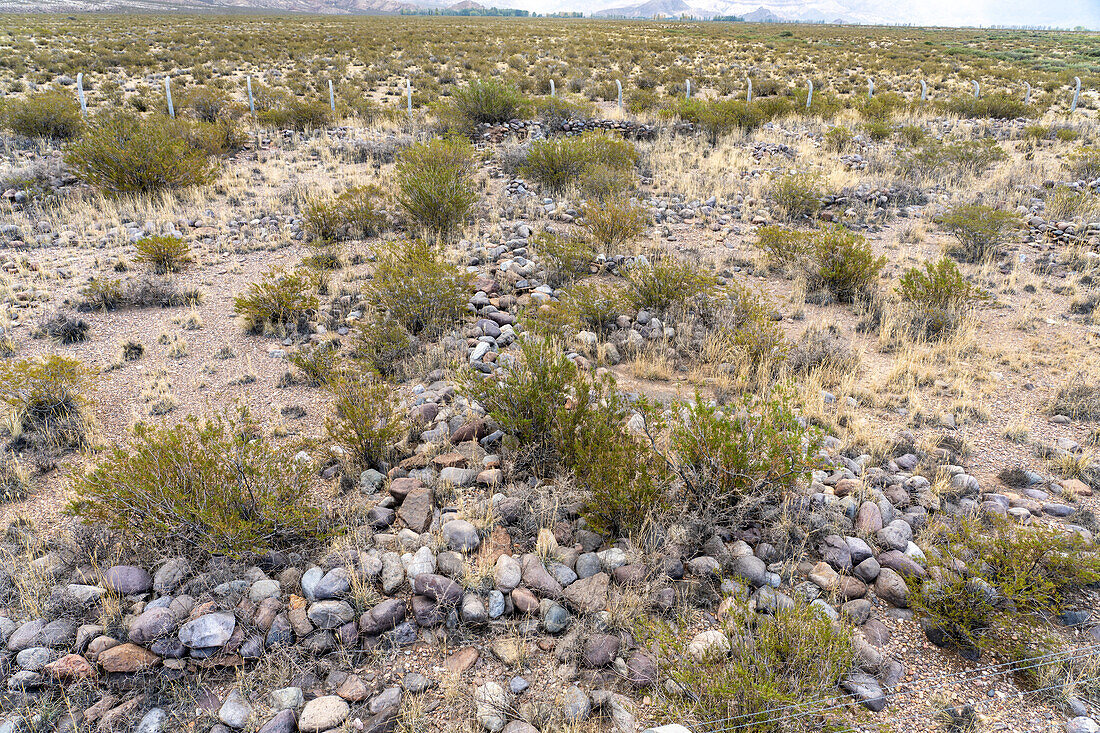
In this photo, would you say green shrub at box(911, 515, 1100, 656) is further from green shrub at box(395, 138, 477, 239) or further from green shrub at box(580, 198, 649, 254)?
green shrub at box(395, 138, 477, 239)

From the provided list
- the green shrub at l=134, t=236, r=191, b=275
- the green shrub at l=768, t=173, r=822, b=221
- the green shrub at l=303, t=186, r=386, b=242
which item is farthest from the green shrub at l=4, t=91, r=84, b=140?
the green shrub at l=768, t=173, r=822, b=221

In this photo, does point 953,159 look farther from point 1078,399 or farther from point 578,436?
point 578,436

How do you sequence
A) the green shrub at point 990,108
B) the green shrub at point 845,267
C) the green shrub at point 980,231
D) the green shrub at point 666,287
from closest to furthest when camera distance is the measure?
the green shrub at point 666,287 < the green shrub at point 845,267 < the green shrub at point 980,231 < the green shrub at point 990,108

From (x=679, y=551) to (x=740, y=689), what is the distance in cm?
121

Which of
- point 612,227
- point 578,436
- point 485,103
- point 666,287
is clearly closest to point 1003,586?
point 578,436

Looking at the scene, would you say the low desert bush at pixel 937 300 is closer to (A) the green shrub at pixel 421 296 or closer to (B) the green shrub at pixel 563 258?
(B) the green shrub at pixel 563 258

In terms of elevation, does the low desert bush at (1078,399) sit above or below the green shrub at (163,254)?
below

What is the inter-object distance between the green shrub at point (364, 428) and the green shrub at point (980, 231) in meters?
9.19

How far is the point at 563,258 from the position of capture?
8094 mm

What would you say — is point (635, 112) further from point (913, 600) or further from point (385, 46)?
point (385, 46)

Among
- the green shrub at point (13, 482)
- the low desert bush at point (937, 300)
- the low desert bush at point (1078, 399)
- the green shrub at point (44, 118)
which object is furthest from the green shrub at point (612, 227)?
the green shrub at point (44, 118)

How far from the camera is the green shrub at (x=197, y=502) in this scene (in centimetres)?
367

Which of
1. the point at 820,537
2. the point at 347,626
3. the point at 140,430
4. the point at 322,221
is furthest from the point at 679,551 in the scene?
the point at 322,221

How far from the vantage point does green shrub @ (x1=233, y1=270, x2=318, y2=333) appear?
690 cm
